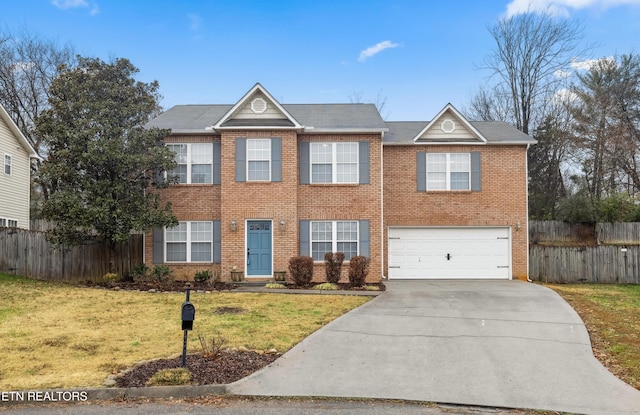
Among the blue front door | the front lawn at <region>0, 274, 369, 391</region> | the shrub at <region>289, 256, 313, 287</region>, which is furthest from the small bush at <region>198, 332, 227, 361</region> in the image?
the blue front door

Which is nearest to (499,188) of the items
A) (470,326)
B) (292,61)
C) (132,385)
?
(470,326)

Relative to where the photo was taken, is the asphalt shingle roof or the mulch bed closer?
the mulch bed

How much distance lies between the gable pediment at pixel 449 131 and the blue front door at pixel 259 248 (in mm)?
6667

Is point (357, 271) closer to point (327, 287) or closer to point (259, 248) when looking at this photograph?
point (327, 287)

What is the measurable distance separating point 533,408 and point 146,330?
7063 mm

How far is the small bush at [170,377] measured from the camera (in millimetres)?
6648

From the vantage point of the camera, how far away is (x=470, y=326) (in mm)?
10633

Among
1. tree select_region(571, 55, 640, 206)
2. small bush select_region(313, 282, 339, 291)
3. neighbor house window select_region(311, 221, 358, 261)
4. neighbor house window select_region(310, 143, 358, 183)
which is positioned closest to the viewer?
small bush select_region(313, 282, 339, 291)

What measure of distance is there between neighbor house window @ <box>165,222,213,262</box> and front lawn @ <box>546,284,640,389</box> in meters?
11.9

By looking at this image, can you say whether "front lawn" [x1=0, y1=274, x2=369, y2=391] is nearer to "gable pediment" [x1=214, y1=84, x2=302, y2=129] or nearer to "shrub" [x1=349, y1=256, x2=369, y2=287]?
"shrub" [x1=349, y1=256, x2=369, y2=287]

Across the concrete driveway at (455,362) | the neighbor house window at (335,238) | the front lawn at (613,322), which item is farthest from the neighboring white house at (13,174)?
the front lawn at (613,322)

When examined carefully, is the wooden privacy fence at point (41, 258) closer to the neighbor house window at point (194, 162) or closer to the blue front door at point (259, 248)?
the neighbor house window at point (194, 162)

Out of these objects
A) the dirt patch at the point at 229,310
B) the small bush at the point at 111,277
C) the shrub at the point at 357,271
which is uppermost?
the shrub at the point at 357,271

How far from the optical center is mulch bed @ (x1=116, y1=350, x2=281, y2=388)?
6824 millimetres
